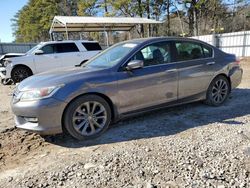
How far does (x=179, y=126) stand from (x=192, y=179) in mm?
1714

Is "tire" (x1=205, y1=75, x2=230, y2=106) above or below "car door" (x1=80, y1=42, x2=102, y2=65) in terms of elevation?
below

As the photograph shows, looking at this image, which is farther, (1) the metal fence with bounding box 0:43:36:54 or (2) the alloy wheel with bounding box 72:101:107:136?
(1) the metal fence with bounding box 0:43:36:54

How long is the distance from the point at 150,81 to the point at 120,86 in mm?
615

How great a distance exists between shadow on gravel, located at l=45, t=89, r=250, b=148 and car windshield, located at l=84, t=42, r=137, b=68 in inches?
45.3

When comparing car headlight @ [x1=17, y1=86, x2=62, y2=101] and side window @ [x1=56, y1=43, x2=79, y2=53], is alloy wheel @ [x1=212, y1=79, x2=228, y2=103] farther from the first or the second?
side window @ [x1=56, y1=43, x2=79, y2=53]

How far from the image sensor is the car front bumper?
3777mm

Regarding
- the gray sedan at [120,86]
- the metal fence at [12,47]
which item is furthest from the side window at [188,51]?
the metal fence at [12,47]

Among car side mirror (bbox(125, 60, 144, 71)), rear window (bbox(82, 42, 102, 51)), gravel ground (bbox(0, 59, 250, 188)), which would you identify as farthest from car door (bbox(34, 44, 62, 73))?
car side mirror (bbox(125, 60, 144, 71))

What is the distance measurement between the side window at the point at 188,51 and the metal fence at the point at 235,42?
1227 centimetres

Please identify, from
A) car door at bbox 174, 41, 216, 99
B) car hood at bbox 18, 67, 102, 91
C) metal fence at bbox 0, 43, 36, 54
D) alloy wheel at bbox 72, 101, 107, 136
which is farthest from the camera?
metal fence at bbox 0, 43, 36, 54

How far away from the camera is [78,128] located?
4.07 m

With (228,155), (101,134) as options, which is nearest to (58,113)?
(101,134)

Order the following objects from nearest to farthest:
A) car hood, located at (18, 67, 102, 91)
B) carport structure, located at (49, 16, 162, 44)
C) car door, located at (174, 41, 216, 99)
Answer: car hood, located at (18, 67, 102, 91)
car door, located at (174, 41, 216, 99)
carport structure, located at (49, 16, 162, 44)

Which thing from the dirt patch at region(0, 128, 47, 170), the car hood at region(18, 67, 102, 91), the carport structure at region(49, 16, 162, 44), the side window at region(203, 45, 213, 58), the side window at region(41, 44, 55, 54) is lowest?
the dirt patch at region(0, 128, 47, 170)
